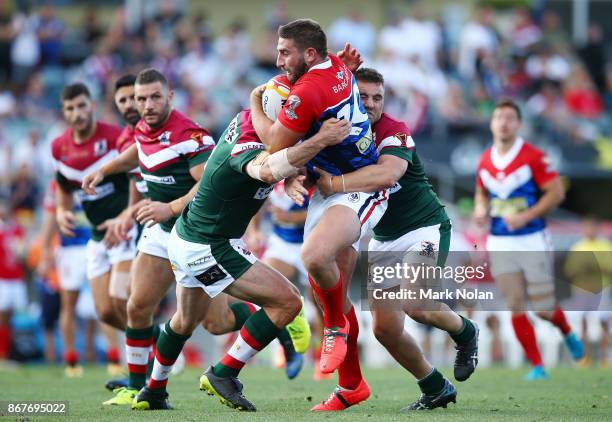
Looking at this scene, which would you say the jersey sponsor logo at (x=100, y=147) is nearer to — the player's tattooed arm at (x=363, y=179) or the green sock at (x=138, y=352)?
the green sock at (x=138, y=352)

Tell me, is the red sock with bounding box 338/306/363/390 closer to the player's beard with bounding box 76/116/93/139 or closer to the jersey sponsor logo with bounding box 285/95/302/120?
the jersey sponsor logo with bounding box 285/95/302/120

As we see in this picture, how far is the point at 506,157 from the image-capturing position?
13.0m

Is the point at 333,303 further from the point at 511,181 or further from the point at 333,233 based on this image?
the point at 511,181

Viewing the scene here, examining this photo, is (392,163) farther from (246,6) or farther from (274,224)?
(246,6)

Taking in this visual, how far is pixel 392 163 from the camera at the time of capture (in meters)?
8.35

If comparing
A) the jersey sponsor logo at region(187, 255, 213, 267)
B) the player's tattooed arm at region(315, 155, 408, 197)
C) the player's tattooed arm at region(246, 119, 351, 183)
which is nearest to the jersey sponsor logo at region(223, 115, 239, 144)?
the player's tattooed arm at region(246, 119, 351, 183)

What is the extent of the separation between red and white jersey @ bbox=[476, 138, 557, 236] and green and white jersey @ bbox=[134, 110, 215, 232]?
4.61m

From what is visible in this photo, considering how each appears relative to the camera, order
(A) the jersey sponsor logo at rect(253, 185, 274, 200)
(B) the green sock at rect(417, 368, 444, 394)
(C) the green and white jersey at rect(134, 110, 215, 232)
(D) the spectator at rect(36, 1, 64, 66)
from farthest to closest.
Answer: (D) the spectator at rect(36, 1, 64, 66) → (C) the green and white jersey at rect(134, 110, 215, 232) → (B) the green sock at rect(417, 368, 444, 394) → (A) the jersey sponsor logo at rect(253, 185, 274, 200)

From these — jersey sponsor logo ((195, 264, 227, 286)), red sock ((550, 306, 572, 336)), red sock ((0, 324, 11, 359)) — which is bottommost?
red sock ((0, 324, 11, 359))

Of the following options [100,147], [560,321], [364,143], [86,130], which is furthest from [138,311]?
[560,321]

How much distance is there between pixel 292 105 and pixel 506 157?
18.9 ft

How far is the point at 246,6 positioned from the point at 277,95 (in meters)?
22.7

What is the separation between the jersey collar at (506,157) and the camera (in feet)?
42.3

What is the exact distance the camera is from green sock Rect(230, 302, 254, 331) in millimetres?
10414
